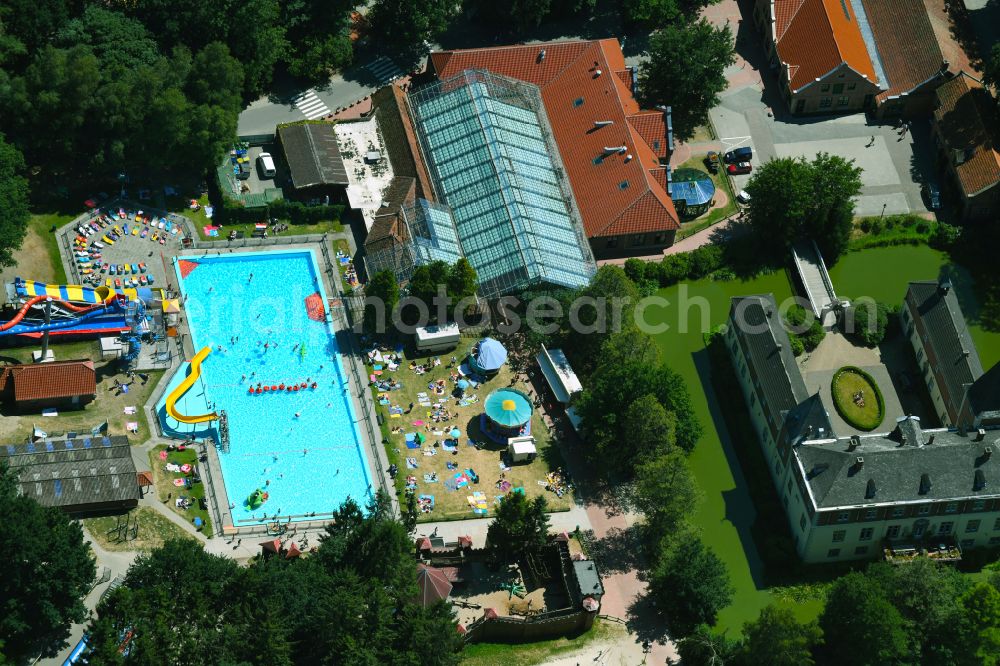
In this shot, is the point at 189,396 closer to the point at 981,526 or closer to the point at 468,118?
the point at 468,118

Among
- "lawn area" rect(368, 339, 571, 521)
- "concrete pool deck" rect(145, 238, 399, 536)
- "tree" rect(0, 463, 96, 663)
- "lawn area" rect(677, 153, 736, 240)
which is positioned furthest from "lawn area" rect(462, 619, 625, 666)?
"lawn area" rect(677, 153, 736, 240)

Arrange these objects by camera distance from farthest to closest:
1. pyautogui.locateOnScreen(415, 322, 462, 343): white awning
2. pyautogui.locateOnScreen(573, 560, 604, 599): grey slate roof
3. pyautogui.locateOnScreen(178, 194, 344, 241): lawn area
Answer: pyautogui.locateOnScreen(178, 194, 344, 241): lawn area < pyautogui.locateOnScreen(415, 322, 462, 343): white awning < pyautogui.locateOnScreen(573, 560, 604, 599): grey slate roof

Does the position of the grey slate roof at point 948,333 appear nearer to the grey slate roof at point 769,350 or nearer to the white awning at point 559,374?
the grey slate roof at point 769,350

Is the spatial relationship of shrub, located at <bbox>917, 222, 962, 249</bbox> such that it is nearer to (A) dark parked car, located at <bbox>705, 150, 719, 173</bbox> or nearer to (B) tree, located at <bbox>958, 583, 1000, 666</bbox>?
(A) dark parked car, located at <bbox>705, 150, 719, 173</bbox>

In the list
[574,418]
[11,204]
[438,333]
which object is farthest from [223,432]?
[574,418]

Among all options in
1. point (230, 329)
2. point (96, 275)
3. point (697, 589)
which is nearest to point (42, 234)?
point (96, 275)

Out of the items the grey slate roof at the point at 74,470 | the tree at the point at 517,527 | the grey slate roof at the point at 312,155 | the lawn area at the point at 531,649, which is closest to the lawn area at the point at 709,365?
the lawn area at the point at 531,649
